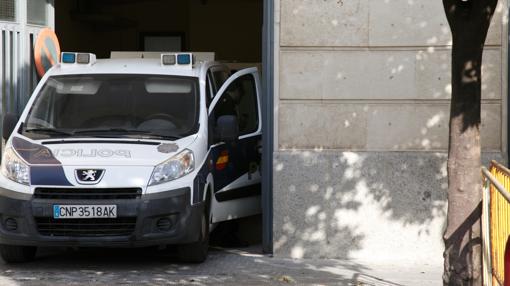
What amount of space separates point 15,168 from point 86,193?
0.75 meters

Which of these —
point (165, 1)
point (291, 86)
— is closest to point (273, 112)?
point (291, 86)

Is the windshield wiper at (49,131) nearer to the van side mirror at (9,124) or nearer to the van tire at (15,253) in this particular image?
the van side mirror at (9,124)

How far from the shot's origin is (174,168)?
31.3 feet

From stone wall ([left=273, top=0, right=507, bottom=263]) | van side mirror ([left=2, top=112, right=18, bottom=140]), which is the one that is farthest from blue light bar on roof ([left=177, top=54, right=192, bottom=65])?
van side mirror ([left=2, top=112, right=18, bottom=140])

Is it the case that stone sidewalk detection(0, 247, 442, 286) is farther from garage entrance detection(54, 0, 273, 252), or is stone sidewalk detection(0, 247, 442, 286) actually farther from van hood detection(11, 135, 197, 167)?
garage entrance detection(54, 0, 273, 252)

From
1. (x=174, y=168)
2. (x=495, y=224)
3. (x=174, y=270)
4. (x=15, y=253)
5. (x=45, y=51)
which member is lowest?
(x=174, y=270)

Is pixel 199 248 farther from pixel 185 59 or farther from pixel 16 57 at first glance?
pixel 16 57

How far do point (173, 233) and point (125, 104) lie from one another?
→ 163 centimetres

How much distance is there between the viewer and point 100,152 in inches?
376

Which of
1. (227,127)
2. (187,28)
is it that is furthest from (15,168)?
(187,28)

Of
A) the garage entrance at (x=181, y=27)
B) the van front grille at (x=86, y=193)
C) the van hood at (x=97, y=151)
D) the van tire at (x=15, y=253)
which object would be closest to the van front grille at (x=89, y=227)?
the van front grille at (x=86, y=193)

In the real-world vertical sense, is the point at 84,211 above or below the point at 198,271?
above

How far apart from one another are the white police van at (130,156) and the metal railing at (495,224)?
3.09 m

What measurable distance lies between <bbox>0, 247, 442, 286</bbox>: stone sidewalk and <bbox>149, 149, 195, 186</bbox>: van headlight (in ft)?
2.92
